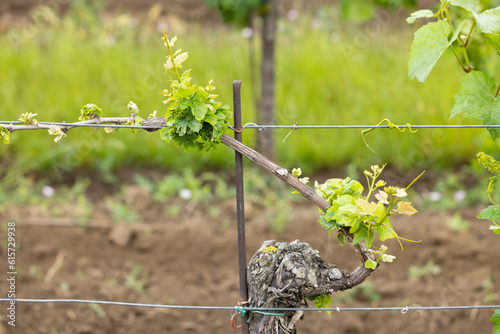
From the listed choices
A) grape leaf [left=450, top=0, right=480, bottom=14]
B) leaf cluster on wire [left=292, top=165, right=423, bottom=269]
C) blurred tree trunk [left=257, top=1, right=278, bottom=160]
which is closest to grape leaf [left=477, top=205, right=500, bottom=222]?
leaf cluster on wire [left=292, top=165, right=423, bottom=269]

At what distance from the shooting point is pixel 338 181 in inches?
57.7

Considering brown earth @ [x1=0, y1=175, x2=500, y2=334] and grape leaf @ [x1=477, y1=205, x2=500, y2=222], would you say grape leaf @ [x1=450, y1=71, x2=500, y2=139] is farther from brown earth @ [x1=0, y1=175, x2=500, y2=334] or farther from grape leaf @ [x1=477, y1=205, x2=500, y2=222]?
brown earth @ [x1=0, y1=175, x2=500, y2=334]

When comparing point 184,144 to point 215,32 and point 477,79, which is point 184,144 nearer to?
point 477,79

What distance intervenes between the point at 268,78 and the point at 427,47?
207 cm

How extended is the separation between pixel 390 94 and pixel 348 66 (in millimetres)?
480

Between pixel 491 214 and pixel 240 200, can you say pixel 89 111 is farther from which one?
pixel 491 214

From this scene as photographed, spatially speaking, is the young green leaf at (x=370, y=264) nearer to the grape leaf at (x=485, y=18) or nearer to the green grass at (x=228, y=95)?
the grape leaf at (x=485, y=18)

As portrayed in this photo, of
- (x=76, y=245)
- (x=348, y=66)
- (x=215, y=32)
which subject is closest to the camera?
(x=76, y=245)

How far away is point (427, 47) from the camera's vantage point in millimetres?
1517

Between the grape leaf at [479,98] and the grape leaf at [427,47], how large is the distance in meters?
0.11

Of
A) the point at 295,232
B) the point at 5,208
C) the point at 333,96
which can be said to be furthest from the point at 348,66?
the point at 5,208

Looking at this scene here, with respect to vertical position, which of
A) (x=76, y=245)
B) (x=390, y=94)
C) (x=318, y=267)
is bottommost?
(x=318, y=267)

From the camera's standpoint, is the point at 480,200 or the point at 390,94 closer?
the point at 480,200

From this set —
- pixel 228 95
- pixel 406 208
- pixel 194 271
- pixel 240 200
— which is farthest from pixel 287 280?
pixel 228 95
